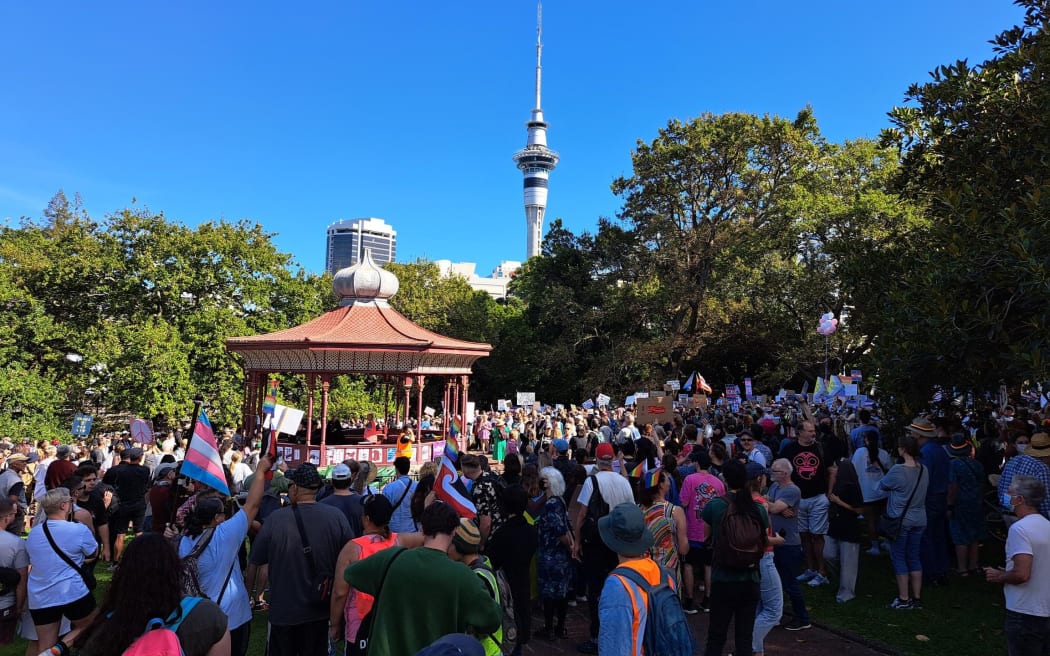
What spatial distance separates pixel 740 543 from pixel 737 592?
417 millimetres

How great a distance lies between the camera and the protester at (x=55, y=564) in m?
5.21

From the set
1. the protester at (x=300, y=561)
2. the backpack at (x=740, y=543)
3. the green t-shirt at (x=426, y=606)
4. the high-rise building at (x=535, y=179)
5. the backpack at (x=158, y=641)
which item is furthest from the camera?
the high-rise building at (x=535, y=179)

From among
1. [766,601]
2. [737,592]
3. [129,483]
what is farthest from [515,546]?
[129,483]

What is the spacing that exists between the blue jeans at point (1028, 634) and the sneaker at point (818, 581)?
374 cm

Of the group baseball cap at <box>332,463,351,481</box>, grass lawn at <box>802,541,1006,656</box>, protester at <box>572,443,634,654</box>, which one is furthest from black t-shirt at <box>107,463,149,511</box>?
grass lawn at <box>802,541,1006,656</box>

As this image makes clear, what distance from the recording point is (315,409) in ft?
97.9

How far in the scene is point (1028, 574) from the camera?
4754 millimetres

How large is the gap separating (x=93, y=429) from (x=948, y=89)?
30.8 meters

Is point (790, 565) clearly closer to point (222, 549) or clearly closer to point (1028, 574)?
point (1028, 574)

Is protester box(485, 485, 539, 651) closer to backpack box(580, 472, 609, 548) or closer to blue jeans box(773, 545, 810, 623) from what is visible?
backpack box(580, 472, 609, 548)

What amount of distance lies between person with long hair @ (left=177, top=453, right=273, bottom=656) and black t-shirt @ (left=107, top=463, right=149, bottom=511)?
225 inches

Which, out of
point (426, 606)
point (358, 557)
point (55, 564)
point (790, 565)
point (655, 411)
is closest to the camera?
point (426, 606)

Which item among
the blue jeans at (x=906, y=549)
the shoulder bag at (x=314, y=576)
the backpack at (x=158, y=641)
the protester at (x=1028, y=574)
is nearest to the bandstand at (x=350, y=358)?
the blue jeans at (x=906, y=549)

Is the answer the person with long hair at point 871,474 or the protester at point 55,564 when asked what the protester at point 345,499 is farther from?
the person with long hair at point 871,474
